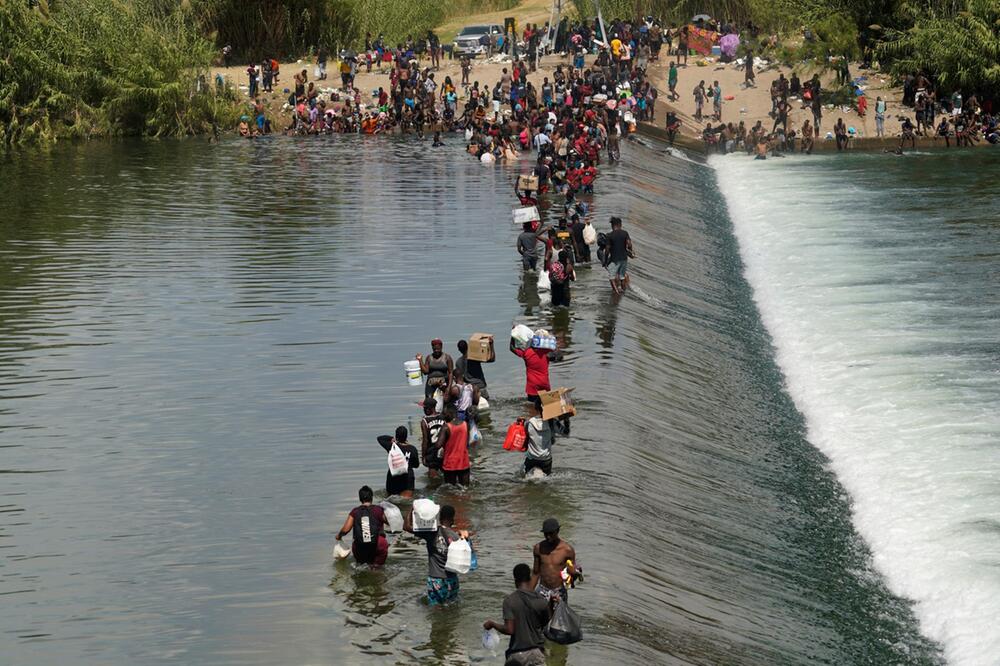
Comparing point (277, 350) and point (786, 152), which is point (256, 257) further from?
point (786, 152)

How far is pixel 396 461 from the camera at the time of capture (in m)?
19.2

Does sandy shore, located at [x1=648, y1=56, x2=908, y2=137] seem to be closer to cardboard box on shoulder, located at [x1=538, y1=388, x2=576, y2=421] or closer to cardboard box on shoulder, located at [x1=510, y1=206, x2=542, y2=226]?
cardboard box on shoulder, located at [x1=510, y1=206, x2=542, y2=226]

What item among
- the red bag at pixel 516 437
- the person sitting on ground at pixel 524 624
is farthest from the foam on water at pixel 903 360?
the person sitting on ground at pixel 524 624

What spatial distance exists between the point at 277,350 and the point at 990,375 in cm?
1399

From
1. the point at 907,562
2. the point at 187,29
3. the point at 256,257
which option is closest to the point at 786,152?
the point at 187,29

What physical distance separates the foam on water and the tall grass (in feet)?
102

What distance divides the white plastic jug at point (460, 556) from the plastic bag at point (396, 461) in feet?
11.3

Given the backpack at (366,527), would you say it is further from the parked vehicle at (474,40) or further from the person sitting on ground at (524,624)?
the parked vehicle at (474,40)

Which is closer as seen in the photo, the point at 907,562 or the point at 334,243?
the point at 907,562

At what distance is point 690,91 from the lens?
77.2 meters

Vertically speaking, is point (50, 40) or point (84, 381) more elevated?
point (50, 40)

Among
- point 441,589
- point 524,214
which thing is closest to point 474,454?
point 441,589

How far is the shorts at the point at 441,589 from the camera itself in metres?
16.5

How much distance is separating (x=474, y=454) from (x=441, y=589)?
5.77 metres
